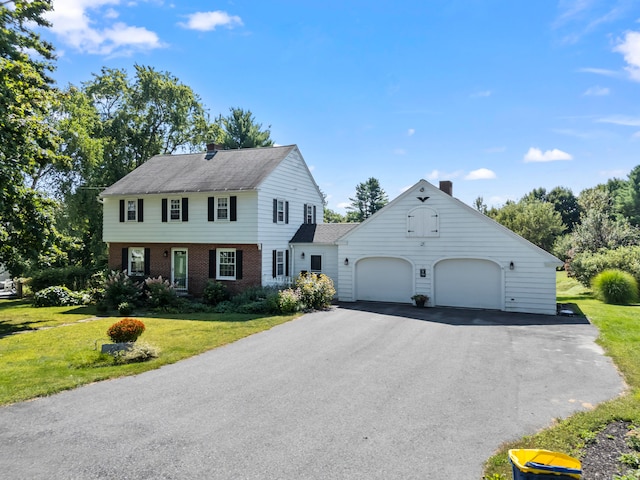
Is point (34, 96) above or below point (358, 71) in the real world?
below

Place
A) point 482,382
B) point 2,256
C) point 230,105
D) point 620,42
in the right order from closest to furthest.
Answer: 1. point 482,382
2. point 620,42
3. point 2,256
4. point 230,105

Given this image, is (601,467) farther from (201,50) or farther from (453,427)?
(201,50)

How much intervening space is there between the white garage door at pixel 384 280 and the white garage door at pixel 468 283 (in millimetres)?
1500

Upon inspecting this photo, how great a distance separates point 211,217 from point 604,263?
2238 cm

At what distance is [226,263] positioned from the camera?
2162cm

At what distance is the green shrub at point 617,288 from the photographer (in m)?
20.5

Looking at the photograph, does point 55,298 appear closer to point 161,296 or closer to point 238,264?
point 161,296

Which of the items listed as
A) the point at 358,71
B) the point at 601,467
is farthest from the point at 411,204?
the point at 601,467

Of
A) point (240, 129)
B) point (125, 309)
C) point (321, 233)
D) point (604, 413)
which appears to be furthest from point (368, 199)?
point (604, 413)

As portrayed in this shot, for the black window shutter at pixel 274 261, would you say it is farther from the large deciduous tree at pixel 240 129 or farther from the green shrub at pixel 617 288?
the large deciduous tree at pixel 240 129

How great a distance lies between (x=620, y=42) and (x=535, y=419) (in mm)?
9958

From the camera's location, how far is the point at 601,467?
5176 millimetres

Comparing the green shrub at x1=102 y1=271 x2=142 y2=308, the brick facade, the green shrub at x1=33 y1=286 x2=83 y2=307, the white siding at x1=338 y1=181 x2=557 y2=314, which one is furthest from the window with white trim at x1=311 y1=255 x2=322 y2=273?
the green shrub at x1=33 y1=286 x2=83 y2=307

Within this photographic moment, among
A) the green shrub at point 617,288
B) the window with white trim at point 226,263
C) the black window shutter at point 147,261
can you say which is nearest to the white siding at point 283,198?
the window with white trim at point 226,263
